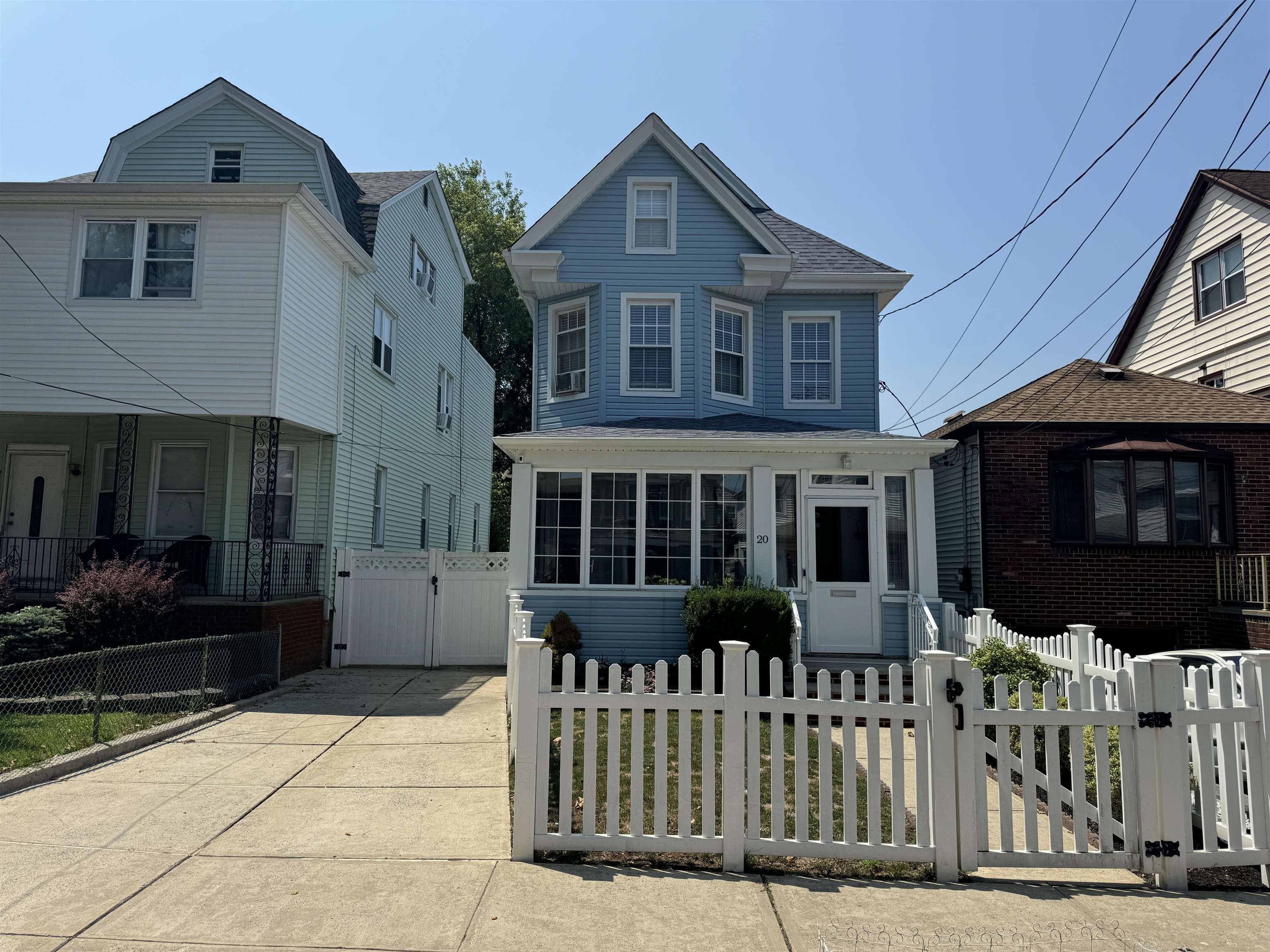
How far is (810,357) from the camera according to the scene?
49.6 feet

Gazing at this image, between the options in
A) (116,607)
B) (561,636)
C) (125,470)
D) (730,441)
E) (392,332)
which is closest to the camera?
(116,607)

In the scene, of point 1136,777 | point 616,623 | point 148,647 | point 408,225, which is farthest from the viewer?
point 408,225

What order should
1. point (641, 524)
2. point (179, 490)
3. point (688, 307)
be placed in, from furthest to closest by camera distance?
1. point (179, 490)
2. point (688, 307)
3. point (641, 524)

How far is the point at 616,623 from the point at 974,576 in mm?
5934

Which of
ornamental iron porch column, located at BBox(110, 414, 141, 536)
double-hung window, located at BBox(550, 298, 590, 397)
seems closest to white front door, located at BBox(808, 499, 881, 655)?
double-hung window, located at BBox(550, 298, 590, 397)

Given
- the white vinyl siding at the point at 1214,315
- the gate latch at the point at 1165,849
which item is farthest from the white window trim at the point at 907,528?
the white vinyl siding at the point at 1214,315

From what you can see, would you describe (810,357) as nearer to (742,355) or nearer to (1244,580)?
(742,355)

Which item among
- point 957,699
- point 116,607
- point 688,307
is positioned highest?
point 688,307

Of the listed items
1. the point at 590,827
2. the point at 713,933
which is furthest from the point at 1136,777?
the point at 590,827

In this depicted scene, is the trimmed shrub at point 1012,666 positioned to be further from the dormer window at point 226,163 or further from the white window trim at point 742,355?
the dormer window at point 226,163

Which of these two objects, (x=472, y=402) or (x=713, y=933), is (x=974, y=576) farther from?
(x=472, y=402)

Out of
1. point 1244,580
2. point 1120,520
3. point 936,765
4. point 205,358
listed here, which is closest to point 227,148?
point 205,358

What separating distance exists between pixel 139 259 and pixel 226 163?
389cm

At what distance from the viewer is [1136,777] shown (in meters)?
4.91
